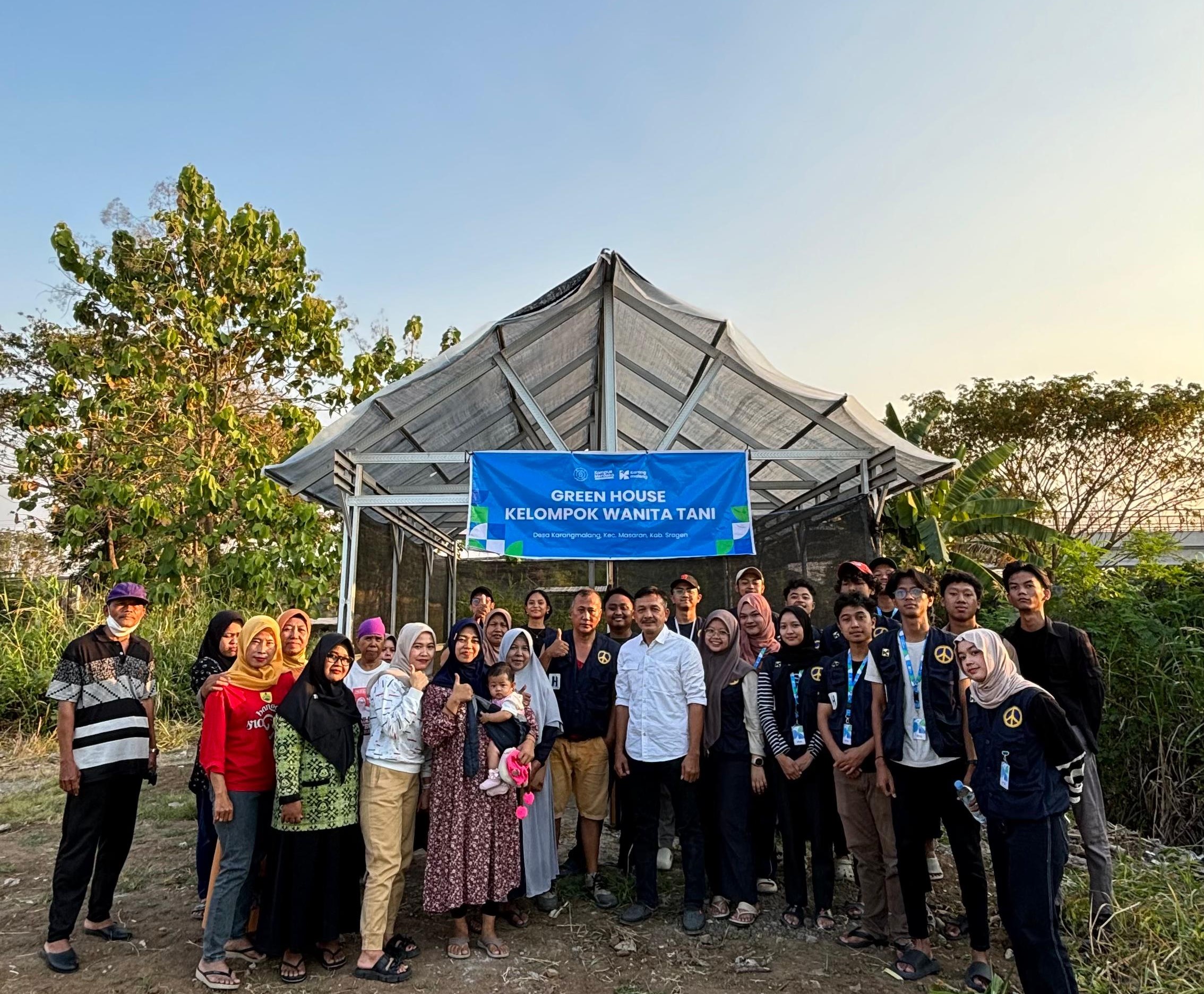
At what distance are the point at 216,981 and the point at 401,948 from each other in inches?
29.4

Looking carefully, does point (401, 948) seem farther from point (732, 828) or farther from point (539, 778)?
point (732, 828)

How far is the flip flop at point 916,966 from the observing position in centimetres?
338

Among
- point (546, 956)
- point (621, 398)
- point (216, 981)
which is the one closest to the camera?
point (216, 981)

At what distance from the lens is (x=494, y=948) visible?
12.1 feet

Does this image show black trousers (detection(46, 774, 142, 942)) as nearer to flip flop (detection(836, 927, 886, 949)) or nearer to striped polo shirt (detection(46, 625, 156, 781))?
striped polo shirt (detection(46, 625, 156, 781))

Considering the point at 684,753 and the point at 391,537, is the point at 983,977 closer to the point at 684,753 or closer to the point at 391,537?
the point at 684,753

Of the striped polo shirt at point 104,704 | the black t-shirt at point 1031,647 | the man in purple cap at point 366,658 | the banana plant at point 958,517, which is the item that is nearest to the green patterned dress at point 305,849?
the man in purple cap at point 366,658

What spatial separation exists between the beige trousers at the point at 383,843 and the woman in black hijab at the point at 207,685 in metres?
0.88

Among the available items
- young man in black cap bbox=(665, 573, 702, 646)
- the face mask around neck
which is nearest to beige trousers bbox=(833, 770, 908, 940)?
young man in black cap bbox=(665, 573, 702, 646)

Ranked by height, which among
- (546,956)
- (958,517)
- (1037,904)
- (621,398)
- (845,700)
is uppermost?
(621,398)

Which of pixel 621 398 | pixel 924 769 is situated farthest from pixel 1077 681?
pixel 621 398

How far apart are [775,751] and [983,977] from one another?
121 centimetres

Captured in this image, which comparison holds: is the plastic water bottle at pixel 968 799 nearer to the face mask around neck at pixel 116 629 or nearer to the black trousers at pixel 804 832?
the black trousers at pixel 804 832

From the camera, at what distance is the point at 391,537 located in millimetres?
8133
